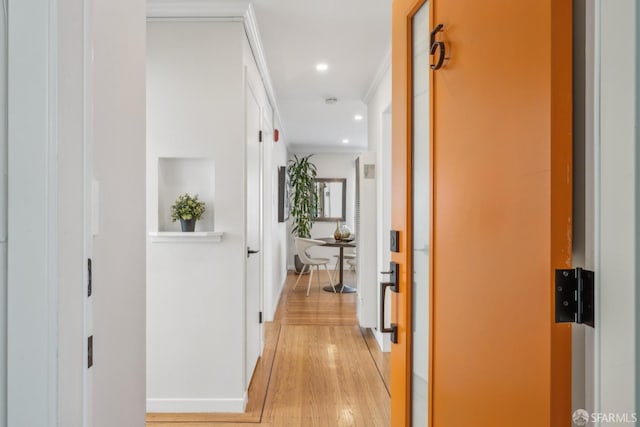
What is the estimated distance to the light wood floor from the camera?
2498 millimetres

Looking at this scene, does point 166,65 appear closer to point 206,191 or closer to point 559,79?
point 206,191

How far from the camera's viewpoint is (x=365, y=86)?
166 inches

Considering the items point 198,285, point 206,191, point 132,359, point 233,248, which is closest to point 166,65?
point 206,191

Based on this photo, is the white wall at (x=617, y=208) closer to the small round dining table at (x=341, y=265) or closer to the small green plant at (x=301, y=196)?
the small round dining table at (x=341, y=265)

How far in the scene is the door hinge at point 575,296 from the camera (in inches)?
26.2

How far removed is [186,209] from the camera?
2555mm

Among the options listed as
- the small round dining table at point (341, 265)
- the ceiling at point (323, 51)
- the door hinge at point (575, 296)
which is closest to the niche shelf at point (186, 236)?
the ceiling at point (323, 51)

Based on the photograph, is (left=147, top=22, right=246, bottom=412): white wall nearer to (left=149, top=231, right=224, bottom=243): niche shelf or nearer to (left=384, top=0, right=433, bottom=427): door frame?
(left=149, top=231, right=224, bottom=243): niche shelf

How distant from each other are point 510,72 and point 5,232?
3.20ft

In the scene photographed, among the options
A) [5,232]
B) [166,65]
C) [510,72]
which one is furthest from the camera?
[166,65]

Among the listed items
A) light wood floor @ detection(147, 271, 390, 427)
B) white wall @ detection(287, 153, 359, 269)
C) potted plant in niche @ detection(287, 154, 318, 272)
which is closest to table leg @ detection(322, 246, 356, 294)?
light wood floor @ detection(147, 271, 390, 427)

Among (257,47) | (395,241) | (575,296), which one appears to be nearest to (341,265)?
(257,47)

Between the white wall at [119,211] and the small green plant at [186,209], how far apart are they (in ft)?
4.23

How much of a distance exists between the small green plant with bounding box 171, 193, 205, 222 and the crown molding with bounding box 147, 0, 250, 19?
112 centimetres
